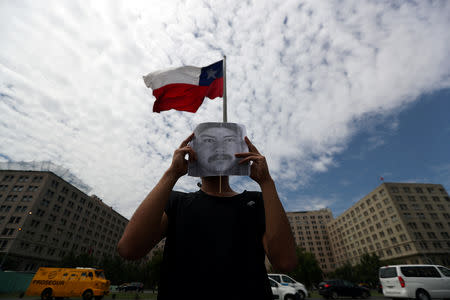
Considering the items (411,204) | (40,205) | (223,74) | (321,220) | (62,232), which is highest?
(321,220)

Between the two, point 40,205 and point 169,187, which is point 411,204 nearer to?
point 169,187

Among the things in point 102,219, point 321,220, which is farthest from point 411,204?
point 102,219

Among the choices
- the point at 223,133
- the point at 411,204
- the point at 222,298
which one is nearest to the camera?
the point at 222,298

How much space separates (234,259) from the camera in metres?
1.70

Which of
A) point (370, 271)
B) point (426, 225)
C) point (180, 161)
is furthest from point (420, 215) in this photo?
point (180, 161)

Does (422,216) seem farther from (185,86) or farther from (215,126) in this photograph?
(215,126)

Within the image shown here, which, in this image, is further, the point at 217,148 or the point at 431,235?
the point at 431,235

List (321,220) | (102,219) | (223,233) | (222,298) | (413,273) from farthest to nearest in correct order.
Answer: (321,220)
(102,219)
(413,273)
(223,233)
(222,298)

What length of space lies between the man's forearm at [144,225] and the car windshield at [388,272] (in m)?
15.4

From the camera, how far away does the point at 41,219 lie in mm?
51781

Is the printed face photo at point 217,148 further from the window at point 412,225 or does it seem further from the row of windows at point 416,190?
the row of windows at point 416,190

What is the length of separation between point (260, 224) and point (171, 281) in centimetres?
90

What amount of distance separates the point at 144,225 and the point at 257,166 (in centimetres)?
114

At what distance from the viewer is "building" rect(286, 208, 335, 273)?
107812 millimetres
